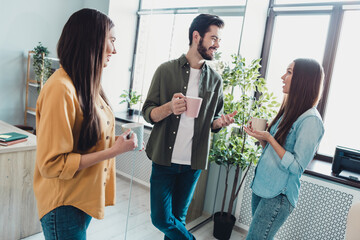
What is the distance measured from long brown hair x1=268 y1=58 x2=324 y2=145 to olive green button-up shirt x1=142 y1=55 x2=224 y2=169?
43 cm

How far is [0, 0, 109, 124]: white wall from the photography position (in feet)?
7.18

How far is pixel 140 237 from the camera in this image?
177cm

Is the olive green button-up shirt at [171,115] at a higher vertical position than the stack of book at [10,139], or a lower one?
higher

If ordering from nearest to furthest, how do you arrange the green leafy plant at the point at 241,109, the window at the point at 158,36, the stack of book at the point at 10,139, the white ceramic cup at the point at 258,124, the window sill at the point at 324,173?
the white ceramic cup at the point at 258,124
the window at the point at 158,36
the stack of book at the point at 10,139
the window sill at the point at 324,173
the green leafy plant at the point at 241,109

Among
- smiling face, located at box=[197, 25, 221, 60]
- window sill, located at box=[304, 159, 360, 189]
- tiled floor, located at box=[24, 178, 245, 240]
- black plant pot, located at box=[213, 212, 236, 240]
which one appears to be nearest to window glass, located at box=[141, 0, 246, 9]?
smiling face, located at box=[197, 25, 221, 60]

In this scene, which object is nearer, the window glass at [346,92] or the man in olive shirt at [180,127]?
the man in olive shirt at [180,127]

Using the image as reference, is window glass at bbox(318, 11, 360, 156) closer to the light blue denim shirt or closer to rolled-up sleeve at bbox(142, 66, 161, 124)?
the light blue denim shirt

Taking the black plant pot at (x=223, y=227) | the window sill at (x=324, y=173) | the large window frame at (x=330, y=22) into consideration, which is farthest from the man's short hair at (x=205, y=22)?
the black plant pot at (x=223, y=227)

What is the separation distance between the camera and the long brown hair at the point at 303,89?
4.25ft

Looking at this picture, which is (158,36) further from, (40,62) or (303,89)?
(40,62)

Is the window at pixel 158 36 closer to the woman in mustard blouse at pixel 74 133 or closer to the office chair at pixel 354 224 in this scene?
the woman in mustard blouse at pixel 74 133

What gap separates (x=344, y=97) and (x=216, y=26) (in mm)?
1681

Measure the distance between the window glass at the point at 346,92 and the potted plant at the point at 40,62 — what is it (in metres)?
2.59

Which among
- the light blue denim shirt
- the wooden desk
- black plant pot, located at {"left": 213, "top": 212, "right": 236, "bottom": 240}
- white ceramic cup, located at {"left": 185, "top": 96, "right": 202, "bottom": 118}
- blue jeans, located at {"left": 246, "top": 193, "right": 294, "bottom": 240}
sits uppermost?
white ceramic cup, located at {"left": 185, "top": 96, "right": 202, "bottom": 118}
